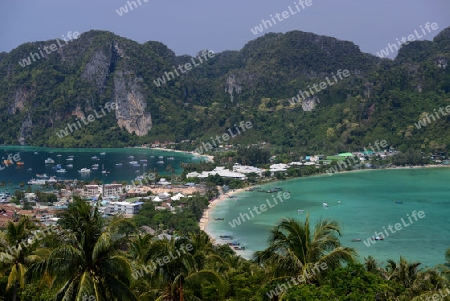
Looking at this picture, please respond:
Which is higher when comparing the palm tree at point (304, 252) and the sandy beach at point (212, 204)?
the palm tree at point (304, 252)

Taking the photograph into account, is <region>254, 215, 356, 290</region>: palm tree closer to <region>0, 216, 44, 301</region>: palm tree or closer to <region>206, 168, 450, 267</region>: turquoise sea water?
<region>0, 216, 44, 301</region>: palm tree

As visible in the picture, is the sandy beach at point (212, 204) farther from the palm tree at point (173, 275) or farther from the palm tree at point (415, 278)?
the palm tree at point (173, 275)

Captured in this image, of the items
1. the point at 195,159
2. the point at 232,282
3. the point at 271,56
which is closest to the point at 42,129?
the point at 195,159

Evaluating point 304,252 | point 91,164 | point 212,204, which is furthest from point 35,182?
point 304,252

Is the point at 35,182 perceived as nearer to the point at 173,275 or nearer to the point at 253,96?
the point at 173,275

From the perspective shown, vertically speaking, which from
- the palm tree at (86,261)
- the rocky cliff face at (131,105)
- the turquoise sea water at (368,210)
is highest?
the rocky cliff face at (131,105)

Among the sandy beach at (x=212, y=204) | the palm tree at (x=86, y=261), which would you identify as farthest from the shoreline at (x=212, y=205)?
the palm tree at (x=86, y=261)
